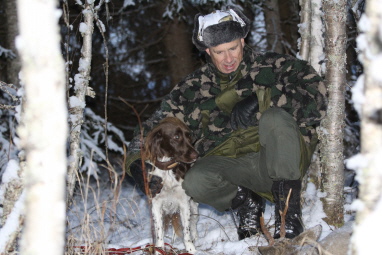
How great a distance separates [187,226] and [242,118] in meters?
1.04

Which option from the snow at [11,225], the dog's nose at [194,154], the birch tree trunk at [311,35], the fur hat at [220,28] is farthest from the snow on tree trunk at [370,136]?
the birch tree trunk at [311,35]

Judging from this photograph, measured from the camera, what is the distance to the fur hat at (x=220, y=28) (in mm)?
3369

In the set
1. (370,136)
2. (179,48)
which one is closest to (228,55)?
(370,136)

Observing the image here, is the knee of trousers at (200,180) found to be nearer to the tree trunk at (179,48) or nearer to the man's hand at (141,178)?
the man's hand at (141,178)

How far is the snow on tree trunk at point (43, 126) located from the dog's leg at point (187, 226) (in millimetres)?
2312

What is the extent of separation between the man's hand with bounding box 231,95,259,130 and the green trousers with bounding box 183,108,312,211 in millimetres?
214

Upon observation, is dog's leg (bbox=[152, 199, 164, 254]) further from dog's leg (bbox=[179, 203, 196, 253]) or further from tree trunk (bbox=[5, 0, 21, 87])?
tree trunk (bbox=[5, 0, 21, 87])

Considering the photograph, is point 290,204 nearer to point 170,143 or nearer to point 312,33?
point 170,143

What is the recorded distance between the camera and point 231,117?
3.36m

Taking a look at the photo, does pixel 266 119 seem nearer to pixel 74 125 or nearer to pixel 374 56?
pixel 74 125

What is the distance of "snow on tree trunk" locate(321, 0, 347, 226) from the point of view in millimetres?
3242

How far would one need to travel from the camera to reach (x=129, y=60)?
10445 millimetres

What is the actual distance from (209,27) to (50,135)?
2.38 m

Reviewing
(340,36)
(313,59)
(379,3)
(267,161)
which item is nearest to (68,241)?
(267,161)
